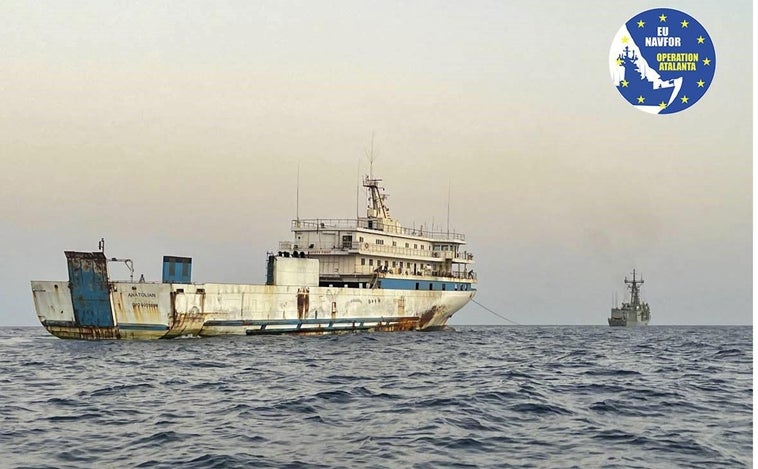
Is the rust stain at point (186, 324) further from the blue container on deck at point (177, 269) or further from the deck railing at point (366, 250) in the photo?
the deck railing at point (366, 250)

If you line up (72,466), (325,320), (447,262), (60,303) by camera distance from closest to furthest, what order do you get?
(72,466)
(60,303)
(325,320)
(447,262)

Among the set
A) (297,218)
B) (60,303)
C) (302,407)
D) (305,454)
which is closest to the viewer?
(305,454)

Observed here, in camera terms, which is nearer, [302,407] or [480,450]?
[480,450]

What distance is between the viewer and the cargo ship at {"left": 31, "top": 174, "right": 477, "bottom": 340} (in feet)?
133

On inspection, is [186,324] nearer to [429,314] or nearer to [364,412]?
[429,314]

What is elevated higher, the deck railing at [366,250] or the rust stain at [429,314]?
the deck railing at [366,250]

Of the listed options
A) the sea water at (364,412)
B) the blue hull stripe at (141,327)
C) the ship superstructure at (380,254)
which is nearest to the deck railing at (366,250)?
the ship superstructure at (380,254)

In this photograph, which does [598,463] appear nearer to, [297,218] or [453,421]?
[453,421]

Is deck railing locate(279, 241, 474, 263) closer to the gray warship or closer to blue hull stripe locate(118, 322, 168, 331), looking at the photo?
blue hull stripe locate(118, 322, 168, 331)

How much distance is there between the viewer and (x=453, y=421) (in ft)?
55.0

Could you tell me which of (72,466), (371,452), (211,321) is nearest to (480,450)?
(371,452)

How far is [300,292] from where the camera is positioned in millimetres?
48250

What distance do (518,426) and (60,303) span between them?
31734 mm

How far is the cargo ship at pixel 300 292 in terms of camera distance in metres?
40.5
